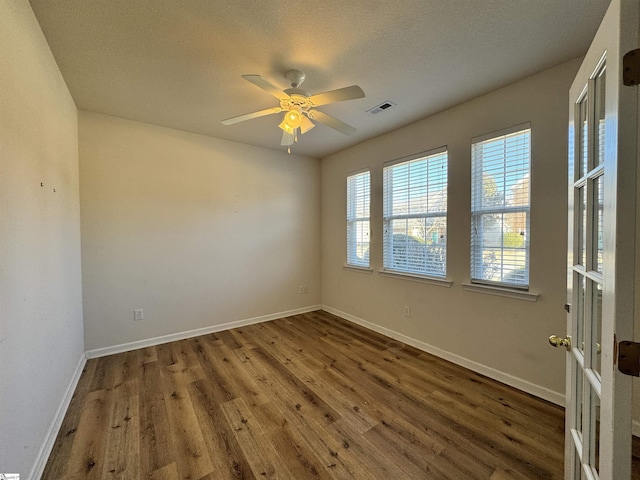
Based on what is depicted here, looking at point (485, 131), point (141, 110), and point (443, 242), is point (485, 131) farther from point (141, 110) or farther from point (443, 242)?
point (141, 110)

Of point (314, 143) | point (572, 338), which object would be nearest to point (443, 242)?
point (572, 338)

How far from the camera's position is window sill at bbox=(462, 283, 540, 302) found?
2038mm

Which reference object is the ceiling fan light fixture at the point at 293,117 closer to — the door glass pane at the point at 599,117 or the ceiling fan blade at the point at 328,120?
the ceiling fan blade at the point at 328,120

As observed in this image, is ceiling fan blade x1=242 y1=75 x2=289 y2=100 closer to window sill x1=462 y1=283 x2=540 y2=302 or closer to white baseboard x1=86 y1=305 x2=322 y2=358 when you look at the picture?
window sill x1=462 y1=283 x2=540 y2=302

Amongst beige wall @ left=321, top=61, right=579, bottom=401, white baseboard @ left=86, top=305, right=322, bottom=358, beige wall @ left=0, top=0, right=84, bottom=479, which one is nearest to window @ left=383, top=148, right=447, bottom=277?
beige wall @ left=321, top=61, right=579, bottom=401

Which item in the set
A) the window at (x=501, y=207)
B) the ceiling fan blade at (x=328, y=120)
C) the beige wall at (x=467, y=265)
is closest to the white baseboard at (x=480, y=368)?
the beige wall at (x=467, y=265)

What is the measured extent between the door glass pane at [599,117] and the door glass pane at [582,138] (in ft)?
0.29

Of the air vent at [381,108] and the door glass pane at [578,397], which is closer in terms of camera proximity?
the door glass pane at [578,397]

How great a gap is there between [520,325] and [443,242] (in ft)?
3.13

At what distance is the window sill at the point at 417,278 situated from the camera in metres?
2.61

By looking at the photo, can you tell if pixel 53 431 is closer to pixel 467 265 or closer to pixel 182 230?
pixel 182 230

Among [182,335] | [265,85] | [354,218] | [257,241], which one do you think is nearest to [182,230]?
[257,241]

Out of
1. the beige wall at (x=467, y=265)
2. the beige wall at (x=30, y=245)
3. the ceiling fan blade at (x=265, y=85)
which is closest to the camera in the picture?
the beige wall at (x=30, y=245)

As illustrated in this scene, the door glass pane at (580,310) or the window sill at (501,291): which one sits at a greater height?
the door glass pane at (580,310)
